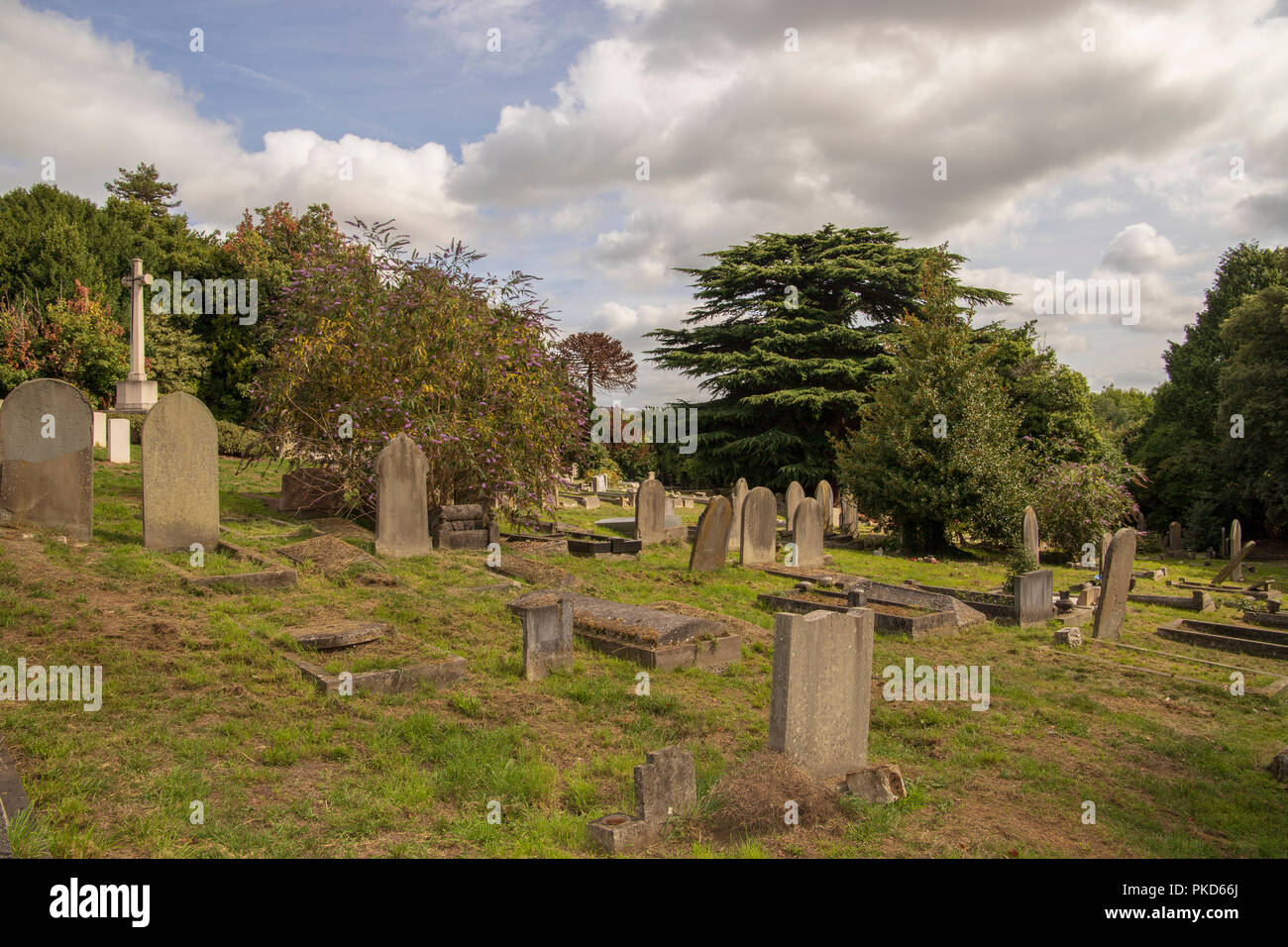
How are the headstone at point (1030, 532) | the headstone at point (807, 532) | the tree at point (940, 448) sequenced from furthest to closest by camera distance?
the tree at point (940, 448) < the headstone at point (807, 532) < the headstone at point (1030, 532)

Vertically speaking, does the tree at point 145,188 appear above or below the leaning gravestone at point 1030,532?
above

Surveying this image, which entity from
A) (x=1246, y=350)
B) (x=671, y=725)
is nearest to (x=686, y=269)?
(x=1246, y=350)

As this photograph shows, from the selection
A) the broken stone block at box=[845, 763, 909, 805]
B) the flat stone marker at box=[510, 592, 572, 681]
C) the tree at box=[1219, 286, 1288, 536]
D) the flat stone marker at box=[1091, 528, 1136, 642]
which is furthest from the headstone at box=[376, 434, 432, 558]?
the tree at box=[1219, 286, 1288, 536]

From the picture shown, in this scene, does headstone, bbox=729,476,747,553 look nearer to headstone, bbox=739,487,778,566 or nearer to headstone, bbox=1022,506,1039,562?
headstone, bbox=739,487,778,566

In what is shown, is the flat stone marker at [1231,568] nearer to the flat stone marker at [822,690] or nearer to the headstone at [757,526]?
the headstone at [757,526]

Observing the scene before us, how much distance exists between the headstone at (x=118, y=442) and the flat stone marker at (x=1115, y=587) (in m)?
18.7

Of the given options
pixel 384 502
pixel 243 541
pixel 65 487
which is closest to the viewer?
pixel 65 487

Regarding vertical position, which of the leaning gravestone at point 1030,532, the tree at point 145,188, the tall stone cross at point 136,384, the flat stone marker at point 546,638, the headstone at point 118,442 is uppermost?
the tree at point 145,188

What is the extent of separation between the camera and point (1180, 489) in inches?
1368

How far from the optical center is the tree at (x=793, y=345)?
31250mm

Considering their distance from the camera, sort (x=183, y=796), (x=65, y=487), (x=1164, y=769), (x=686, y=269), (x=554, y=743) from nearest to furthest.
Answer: (x=183, y=796), (x=554, y=743), (x=1164, y=769), (x=65, y=487), (x=686, y=269)

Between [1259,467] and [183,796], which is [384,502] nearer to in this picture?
[183,796]

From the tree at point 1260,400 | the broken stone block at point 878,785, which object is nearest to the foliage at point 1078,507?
the tree at point 1260,400
